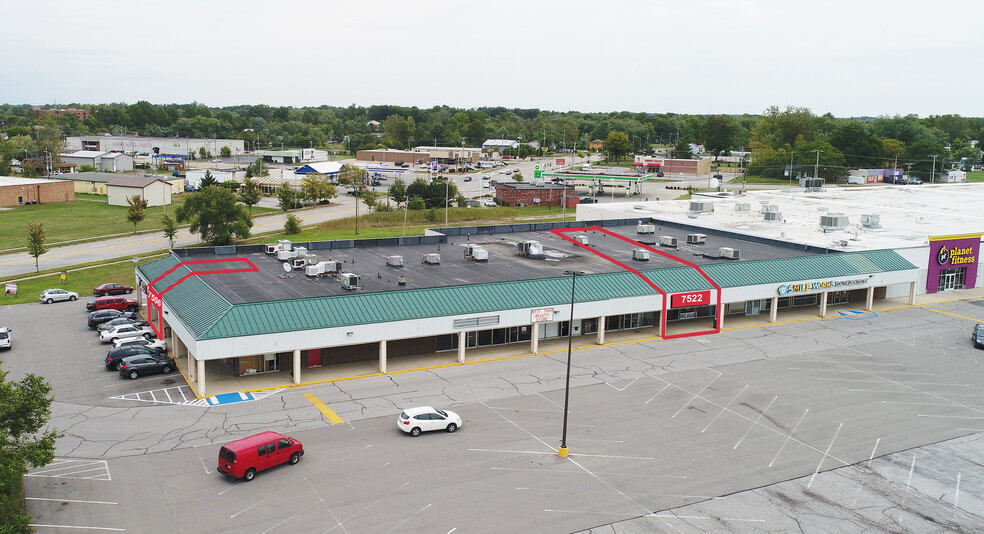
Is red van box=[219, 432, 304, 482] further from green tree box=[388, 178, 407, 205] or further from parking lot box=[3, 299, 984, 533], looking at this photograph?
green tree box=[388, 178, 407, 205]

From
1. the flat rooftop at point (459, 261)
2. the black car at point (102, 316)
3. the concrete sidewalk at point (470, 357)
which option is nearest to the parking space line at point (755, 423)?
the concrete sidewalk at point (470, 357)

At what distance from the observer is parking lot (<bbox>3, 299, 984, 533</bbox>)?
26781mm

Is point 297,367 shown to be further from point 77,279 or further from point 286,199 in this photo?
point 286,199

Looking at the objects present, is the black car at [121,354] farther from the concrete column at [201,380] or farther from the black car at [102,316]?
the black car at [102,316]

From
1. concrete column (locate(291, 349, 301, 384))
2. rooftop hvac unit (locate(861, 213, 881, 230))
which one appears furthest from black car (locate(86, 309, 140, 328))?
rooftop hvac unit (locate(861, 213, 881, 230))

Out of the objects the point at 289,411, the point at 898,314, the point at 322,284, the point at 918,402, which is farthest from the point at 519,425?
the point at 898,314

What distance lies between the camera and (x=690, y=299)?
50406 mm

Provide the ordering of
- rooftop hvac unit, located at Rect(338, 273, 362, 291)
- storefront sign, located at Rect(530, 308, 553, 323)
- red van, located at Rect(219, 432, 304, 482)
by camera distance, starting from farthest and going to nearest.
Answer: rooftop hvac unit, located at Rect(338, 273, 362, 291), storefront sign, located at Rect(530, 308, 553, 323), red van, located at Rect(219, 432, 304, 482)

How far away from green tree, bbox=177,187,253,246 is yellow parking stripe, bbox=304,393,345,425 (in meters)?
49.7

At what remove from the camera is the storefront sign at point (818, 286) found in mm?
53656

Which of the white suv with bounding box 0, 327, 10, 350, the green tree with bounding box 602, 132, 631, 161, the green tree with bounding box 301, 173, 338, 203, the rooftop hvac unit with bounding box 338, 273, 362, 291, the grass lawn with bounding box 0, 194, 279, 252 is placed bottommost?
the white suv with bounding box 0, 327, 10, 350

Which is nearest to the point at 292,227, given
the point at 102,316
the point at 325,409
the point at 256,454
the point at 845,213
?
the point at 102,316

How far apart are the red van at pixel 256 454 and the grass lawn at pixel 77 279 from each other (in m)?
38.2

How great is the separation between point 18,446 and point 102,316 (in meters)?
28.4
